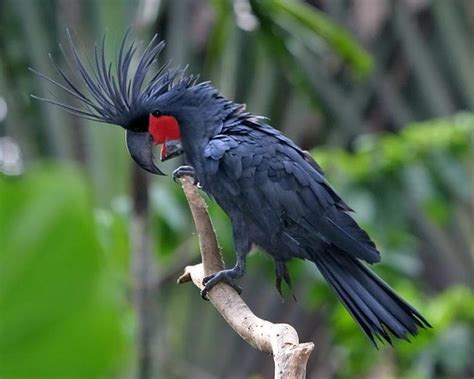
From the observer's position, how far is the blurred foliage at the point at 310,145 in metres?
3.73

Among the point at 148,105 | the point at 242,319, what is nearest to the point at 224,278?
the point at 242,319

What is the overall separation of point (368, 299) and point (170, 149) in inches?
27.3

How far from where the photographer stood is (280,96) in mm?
5777

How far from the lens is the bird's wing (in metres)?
2.31

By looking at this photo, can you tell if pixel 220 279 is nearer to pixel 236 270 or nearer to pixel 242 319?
pixel 236 270

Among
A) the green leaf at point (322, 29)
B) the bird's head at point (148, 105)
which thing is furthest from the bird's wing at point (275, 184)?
the green leaf at point (322, 29)

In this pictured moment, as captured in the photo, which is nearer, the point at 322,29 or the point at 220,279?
the point at 220,279

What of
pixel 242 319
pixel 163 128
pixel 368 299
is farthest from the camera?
pixel 163 128

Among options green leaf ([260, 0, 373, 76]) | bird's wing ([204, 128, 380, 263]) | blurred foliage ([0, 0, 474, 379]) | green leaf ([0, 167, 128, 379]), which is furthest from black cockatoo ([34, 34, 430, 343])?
green leaf ([0, 167, 128, 379])

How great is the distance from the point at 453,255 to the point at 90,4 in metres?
2.66

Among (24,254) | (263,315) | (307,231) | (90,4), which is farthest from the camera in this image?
(263,315)

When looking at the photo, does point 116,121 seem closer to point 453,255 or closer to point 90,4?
point 90,4

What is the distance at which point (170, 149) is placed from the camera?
8.01ft

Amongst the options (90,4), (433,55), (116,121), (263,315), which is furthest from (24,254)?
(433,55)
